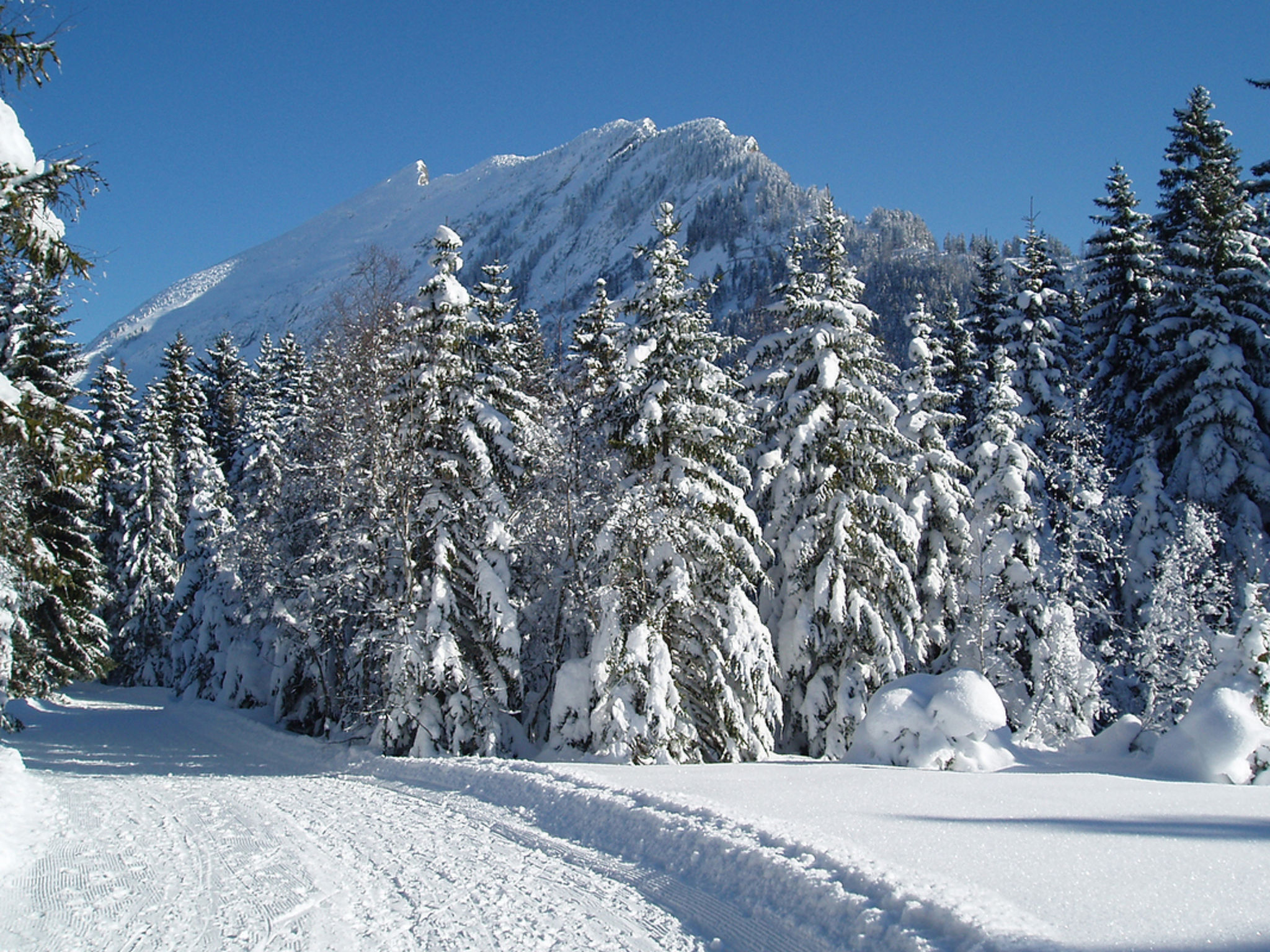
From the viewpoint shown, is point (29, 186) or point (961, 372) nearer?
point (29, 186)

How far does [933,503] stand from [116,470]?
34.6 m

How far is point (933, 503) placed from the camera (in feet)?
68.3

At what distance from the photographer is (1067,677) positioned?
18438mm

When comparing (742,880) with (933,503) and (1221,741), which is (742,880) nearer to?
(1221,741)

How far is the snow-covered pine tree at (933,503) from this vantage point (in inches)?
810

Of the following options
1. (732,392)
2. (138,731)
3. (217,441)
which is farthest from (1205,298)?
(217,441)

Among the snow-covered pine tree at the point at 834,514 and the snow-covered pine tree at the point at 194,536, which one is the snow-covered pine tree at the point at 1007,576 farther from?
the snow-covered pine tree at the point at 194,536

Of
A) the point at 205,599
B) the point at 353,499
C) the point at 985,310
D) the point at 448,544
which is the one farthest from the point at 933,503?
the point at 205,599

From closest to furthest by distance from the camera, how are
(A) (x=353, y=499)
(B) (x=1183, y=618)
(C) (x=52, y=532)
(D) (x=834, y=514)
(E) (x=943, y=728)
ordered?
(E) (x=943, y=728) < (B) (x=1183, y=618) < (D) (x=834, y=514) < (A) (x=353, y=499) < (C) (x=52, y=532)

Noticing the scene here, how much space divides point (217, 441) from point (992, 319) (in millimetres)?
39595

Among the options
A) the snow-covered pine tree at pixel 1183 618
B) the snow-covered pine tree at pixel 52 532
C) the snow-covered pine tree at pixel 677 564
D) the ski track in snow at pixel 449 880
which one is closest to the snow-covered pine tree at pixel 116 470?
the snow-covered pine tree at pixel 52 532

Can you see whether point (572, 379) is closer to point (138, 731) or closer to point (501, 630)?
point (501, 630)

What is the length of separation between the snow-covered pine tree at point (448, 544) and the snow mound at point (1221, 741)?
1228 centimetres

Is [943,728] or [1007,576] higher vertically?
[1007,576]
